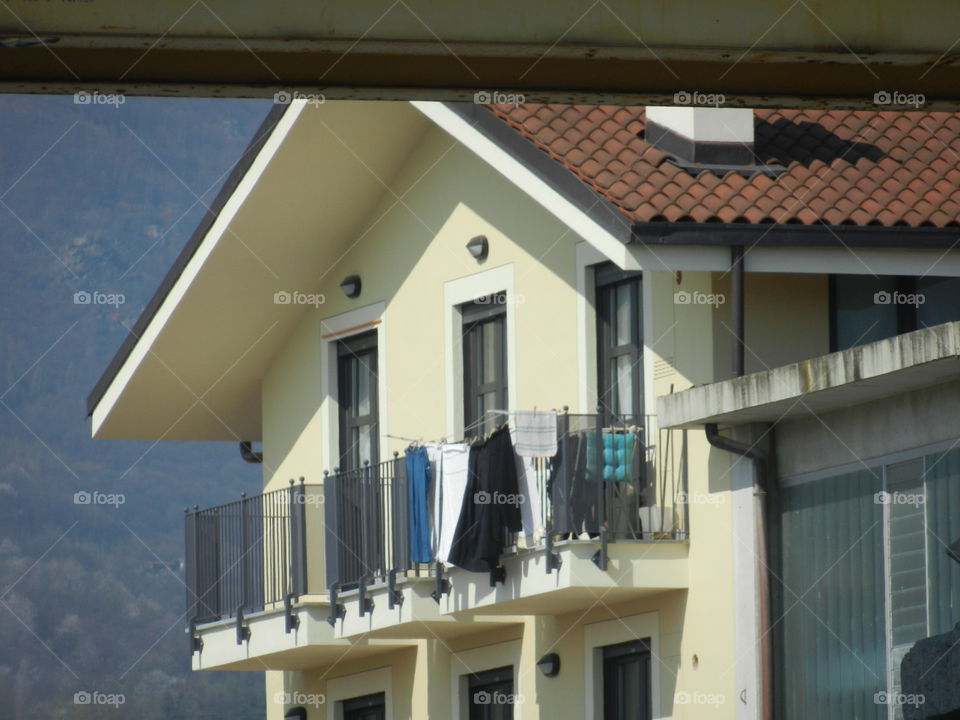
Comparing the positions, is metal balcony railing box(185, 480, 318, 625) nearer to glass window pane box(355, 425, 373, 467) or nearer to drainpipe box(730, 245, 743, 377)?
glass window pane box(355, 425, 373, 467)

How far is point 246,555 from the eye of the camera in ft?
73.3

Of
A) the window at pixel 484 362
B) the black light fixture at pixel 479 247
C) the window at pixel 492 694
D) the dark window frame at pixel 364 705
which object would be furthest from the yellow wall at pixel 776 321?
the dark window frame at pixel 364 705

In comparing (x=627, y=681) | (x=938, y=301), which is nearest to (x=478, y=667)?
(x=627, y=681)

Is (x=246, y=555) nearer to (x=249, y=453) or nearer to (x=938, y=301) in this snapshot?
(x=249, y=453)

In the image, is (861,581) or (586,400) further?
(586,400)

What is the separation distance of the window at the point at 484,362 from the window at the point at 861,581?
15.4 feet

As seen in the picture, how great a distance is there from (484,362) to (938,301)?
532 centimetres

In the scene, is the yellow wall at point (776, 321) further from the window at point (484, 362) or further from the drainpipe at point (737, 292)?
the window at point (484, 362)

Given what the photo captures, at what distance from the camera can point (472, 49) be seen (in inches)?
268

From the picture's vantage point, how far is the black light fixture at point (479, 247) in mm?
21109

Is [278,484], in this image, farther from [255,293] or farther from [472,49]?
[472,49]

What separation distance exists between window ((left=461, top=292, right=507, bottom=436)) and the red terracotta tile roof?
260cm

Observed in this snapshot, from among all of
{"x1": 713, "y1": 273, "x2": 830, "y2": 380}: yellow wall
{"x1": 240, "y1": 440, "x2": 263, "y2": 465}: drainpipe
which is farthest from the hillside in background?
{"x1": 713, "y1": 273, "x2": 830, "y2": 380}: yellow wall

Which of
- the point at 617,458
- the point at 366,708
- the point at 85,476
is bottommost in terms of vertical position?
the point at 366,708
